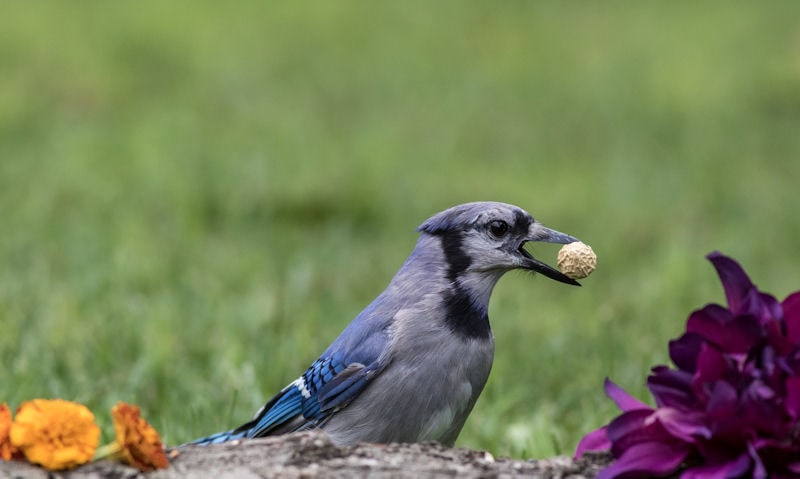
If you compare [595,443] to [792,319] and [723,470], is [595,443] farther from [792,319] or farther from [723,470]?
[792,319]

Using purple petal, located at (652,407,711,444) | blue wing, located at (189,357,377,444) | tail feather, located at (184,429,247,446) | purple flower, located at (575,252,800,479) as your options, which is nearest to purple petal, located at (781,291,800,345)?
purple flower, located at (575,252,800,479)

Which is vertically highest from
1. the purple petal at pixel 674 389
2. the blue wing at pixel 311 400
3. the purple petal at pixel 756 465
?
the purple petal at pixel 674 389

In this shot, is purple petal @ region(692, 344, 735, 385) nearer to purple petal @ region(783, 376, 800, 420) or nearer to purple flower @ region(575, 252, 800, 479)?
purple flower @ region(575, 252, 800, 479)

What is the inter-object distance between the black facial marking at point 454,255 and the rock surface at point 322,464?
528 millimetres

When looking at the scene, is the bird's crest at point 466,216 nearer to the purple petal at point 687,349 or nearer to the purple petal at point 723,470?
the purple petal at point 687,349

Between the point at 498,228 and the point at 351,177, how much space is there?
4150mm

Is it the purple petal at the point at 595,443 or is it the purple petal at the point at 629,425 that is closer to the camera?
the purple petal at the point at 629,425

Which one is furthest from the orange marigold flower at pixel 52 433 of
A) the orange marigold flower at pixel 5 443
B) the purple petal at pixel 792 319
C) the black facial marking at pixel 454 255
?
the purple petal at pixel 792 319

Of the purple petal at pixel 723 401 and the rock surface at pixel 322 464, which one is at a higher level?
the purple petal at pixel 723 401

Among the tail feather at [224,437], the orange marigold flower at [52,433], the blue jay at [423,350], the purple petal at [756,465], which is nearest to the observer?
the purple petal at [756,465]

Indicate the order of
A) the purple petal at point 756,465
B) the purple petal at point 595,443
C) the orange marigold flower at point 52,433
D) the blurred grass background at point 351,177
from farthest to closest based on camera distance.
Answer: the blurred grass background at point 351,177, the purple petal at point 595,443, the orange marigold flower at point 52,433, the purple petal at point 756,465

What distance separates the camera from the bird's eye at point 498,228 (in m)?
3.17

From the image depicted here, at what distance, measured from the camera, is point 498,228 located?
3.18 metres

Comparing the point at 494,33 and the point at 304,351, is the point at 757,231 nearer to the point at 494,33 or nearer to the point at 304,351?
the point at 304,351
